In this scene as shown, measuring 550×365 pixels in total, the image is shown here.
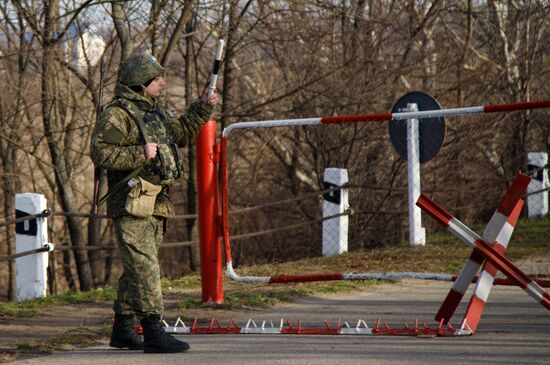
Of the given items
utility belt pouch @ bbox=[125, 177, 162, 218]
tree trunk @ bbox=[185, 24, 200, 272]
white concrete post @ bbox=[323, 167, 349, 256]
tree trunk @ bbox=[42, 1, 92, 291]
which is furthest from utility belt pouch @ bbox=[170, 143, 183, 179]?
tree trunk @ bbox=[185, 24, 200, 272]

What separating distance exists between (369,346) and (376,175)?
9.84 m

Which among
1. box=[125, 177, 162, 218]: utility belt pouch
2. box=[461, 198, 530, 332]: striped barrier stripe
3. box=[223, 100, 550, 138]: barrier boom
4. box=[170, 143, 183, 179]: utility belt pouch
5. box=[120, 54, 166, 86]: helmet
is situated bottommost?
box=[461, 198, 530, 332]: striped barrier stripe

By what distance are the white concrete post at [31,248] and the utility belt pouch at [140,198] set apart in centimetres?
387

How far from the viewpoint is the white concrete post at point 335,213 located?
506 inches

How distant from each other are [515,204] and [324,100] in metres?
10.4

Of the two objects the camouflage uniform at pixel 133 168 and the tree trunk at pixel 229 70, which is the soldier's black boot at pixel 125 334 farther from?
the tree trunk at pixel 229 70

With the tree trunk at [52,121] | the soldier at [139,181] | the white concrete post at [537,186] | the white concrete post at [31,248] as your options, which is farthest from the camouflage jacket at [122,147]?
the white concrete post at [537,186]

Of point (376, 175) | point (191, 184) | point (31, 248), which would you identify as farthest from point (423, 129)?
point (191, 184)

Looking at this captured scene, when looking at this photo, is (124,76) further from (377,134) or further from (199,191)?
(377,134)

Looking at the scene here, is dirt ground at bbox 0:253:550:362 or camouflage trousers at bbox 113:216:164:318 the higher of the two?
camouflage trousers at bbox 113:216:164:318

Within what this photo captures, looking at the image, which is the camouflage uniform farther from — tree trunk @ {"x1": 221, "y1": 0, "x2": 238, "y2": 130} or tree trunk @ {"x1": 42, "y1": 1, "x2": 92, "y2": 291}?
tree trunk @ {"x1": 221, "y1": 0, "x2": 238, "y2": 130}

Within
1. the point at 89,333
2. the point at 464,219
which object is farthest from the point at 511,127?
the point at 89,333

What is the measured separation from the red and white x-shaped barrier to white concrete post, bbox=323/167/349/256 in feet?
19.3

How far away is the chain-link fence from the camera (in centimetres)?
1577
